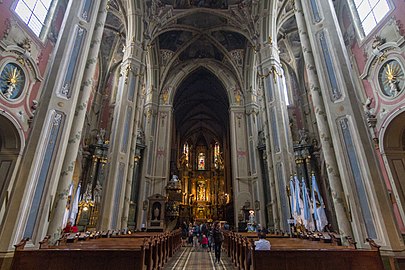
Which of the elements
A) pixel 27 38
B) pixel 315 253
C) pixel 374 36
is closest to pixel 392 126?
pixel 374 36

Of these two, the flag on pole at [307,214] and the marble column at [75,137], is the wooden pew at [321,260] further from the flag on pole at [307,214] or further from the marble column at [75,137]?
the flag on pole at [307,214]

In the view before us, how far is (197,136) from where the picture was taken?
1516 inches

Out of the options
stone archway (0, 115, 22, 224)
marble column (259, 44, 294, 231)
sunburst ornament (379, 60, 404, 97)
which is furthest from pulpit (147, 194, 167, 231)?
sunburst ornament (379, 60, 404, 97)

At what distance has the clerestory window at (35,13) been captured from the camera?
8.07 m

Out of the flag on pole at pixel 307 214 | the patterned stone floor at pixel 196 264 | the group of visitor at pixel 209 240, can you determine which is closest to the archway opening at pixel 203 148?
the group of visitor at pixel 209 240

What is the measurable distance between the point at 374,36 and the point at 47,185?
11.8 meters

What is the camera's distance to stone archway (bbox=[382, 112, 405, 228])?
7898 mm

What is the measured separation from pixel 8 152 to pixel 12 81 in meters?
2.45

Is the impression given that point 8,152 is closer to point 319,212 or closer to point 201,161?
point 319,212

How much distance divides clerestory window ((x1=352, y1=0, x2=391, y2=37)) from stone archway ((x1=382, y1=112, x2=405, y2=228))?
12.6ft

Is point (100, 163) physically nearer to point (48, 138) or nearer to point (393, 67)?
point (48, 138)

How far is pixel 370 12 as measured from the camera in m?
9.14

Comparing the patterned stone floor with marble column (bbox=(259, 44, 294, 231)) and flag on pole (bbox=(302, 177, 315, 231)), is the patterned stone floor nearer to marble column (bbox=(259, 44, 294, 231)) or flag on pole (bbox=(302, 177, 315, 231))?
flag on pole (bbox=(302, 177, 315, 231))

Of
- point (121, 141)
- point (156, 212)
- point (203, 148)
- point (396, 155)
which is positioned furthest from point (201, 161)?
point (396, 155)
